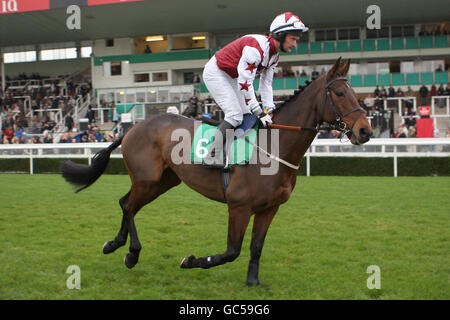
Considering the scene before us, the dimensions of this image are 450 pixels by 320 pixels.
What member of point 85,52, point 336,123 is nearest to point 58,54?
point 85,52

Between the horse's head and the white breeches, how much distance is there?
0.70 m

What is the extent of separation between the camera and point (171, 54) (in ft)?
97.7

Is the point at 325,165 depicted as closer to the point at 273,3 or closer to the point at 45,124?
the point at 273,3

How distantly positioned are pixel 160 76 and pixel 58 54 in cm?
873

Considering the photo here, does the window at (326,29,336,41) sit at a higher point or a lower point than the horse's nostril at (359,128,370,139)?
higher

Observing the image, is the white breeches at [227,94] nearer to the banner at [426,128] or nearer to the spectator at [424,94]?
the banner at [426,128]

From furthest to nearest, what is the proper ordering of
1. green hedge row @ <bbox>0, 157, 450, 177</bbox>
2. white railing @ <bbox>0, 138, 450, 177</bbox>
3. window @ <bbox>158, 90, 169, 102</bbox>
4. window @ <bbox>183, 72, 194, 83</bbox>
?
window @ <bbox>183, 72, 194, 83</bbox> → window @ <bbox>158, 90, 169, 102</bbox> → white railing @ <bbox>0, 138, 450, 177</bbox> → green hedge row @ <bbox>0, 157, 450, 177</bbox>

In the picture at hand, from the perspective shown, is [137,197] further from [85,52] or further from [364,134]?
[85,52]

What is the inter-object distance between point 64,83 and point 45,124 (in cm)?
676

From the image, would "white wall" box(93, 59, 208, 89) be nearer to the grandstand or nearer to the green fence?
the grandstand

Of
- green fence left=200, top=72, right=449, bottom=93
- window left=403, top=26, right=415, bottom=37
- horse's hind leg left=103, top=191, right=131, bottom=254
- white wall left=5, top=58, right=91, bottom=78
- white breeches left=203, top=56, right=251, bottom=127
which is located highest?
window left=403, top=26, right=415, bottom=37

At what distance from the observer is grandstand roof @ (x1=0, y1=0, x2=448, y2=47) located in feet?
76.9

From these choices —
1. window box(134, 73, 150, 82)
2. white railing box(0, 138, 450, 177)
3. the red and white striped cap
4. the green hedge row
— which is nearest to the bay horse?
the red and white striped cap

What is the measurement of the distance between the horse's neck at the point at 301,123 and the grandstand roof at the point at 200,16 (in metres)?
20.2
